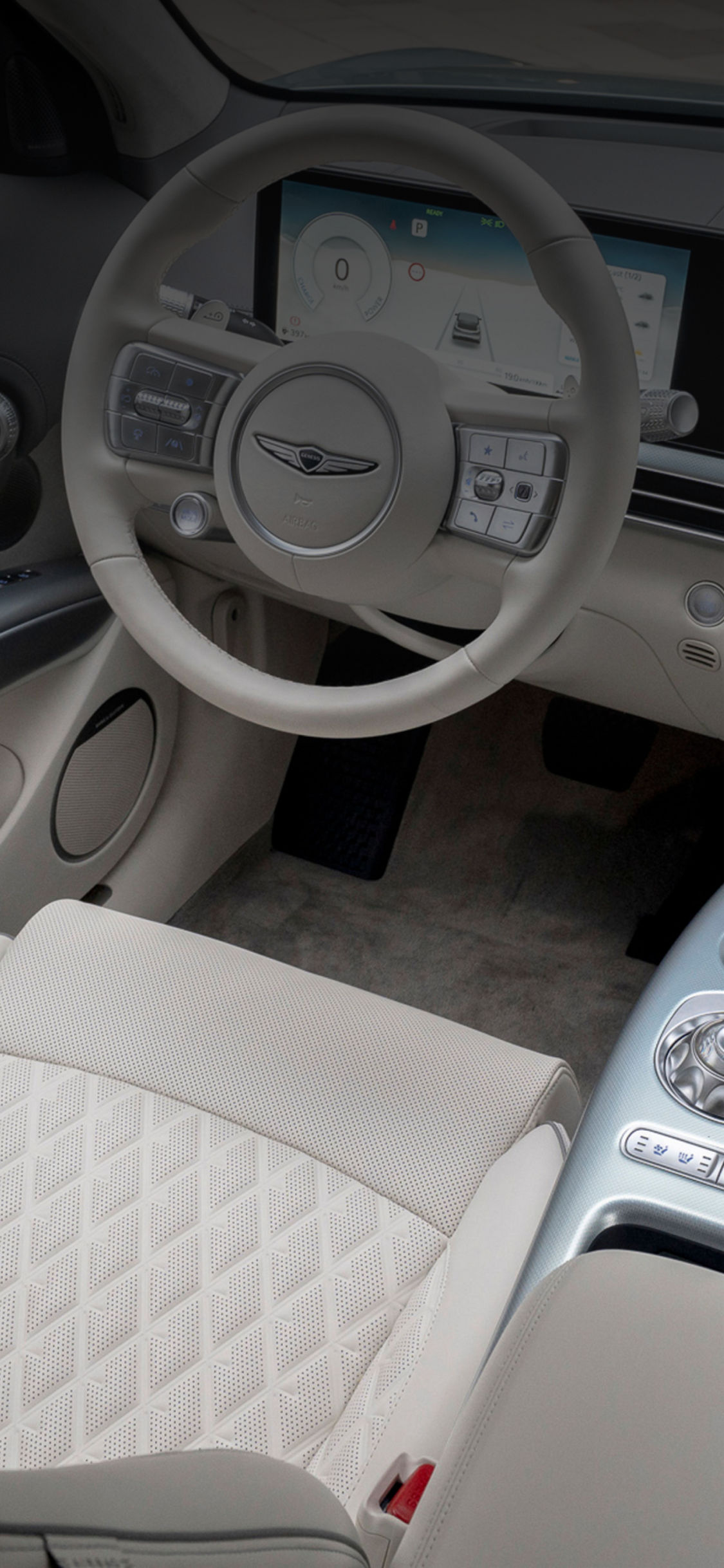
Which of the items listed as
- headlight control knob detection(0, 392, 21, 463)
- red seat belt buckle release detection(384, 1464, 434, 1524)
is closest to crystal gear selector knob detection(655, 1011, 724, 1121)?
red seat belt buckle release detection(384, 1464, 434, 1524)

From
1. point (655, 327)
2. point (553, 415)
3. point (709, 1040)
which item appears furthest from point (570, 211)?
point (709, 1040)

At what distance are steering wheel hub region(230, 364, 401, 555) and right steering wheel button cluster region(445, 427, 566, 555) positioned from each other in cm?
6

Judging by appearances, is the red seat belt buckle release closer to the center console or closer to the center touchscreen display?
the center console

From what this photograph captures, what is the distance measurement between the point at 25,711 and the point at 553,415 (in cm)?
85

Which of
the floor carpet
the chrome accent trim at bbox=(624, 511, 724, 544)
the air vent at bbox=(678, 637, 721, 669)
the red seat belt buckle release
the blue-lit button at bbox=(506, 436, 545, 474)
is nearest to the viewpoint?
the red seat belt buckle release

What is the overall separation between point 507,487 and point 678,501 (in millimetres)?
384

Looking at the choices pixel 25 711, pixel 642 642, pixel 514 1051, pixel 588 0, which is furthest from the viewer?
pixel 25 711

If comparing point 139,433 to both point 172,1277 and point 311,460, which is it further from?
point 172,1277

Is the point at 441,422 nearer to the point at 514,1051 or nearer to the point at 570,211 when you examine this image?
the point at 570,211

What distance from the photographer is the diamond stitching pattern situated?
2.67 ft

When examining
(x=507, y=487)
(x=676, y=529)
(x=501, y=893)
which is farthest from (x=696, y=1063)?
(x=501, y=893)

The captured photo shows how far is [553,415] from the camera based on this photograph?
935 millimetres

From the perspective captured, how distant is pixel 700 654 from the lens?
54.9 inches

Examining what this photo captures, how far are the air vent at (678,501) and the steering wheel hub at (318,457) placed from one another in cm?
38
